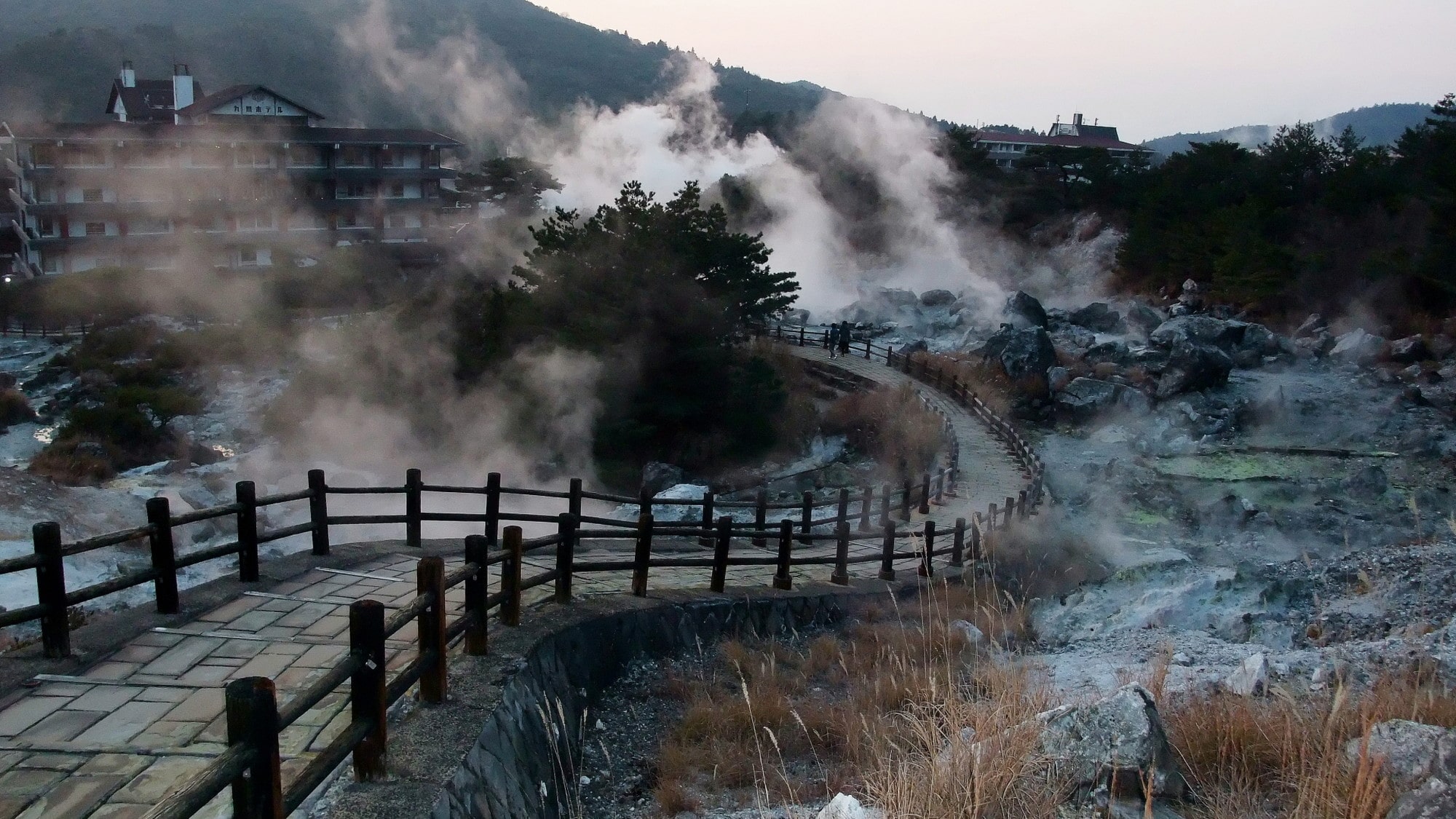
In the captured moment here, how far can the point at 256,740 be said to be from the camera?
348 cm

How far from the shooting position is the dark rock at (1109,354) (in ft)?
96.9

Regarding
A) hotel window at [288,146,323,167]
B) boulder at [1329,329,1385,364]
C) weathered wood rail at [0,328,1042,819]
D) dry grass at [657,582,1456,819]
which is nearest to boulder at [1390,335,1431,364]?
boulder at [1329,329,1385,364]

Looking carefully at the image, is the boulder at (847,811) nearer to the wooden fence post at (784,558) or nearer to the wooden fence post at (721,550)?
the wooden fence post at (721,550)

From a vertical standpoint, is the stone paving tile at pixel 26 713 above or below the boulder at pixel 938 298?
below

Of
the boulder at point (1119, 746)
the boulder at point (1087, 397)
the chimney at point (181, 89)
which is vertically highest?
the chimney at point (181, 89)

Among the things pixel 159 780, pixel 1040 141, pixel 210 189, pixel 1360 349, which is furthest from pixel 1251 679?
pixel 1040 141

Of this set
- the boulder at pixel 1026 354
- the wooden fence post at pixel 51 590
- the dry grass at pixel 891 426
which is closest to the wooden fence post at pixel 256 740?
the wooden fence post at pixel 51 590

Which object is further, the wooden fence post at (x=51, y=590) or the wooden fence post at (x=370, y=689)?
the wooden fence post at (x=51, y=590)

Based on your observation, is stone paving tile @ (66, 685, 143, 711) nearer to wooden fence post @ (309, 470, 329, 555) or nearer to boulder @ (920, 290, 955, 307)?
wooden fence post @ (309, 470, 329, 555)

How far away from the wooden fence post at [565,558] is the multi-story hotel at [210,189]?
135 ft

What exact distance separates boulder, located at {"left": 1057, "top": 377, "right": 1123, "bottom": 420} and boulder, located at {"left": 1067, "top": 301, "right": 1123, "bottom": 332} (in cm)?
1189

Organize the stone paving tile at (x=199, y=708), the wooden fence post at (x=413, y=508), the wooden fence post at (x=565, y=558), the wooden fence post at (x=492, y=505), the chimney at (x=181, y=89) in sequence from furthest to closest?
the chimney at (x=181, y=89)
the wooden fence post at (x=492, y=505)
the wooden fence post at (x=413, y=508)
the wooden fence post at (x=565, y=558)
the stone paving tile at (x=199, y=708)

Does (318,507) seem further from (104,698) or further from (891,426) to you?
(891,426)

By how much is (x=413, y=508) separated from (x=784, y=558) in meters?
3.55
